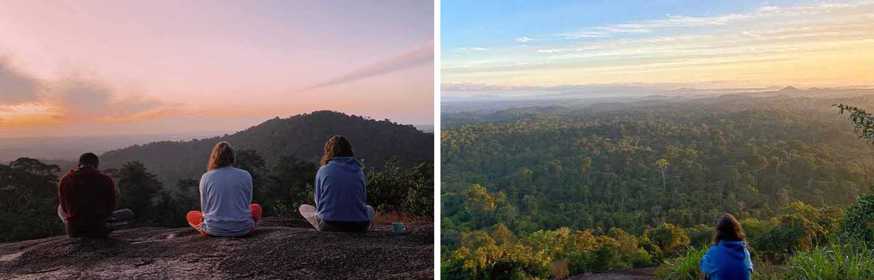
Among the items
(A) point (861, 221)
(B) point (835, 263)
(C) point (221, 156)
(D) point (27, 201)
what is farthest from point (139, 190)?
(A) point (861, 221)

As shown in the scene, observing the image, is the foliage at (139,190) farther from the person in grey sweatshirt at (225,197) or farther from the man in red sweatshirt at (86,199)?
the person in grey sweatshirt at (225,197)

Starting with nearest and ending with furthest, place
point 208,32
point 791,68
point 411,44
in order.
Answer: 1. point 791,68
2. point 208,32
3. point 411,44

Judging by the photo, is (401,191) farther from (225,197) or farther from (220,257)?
(220,257)

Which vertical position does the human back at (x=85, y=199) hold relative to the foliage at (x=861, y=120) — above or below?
below

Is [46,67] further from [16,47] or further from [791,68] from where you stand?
[791,68]

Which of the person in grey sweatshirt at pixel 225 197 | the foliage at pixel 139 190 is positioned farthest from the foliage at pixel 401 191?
the foliage at pixel 139 190

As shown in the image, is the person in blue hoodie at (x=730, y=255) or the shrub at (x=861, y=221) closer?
the person in blue hoodie at (x=730, y=255)

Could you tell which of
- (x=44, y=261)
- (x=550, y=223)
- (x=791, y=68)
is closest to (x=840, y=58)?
Result: (x=791, y=68)

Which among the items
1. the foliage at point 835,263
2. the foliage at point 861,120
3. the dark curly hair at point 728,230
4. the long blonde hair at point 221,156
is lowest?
the foliage at point 835,263
